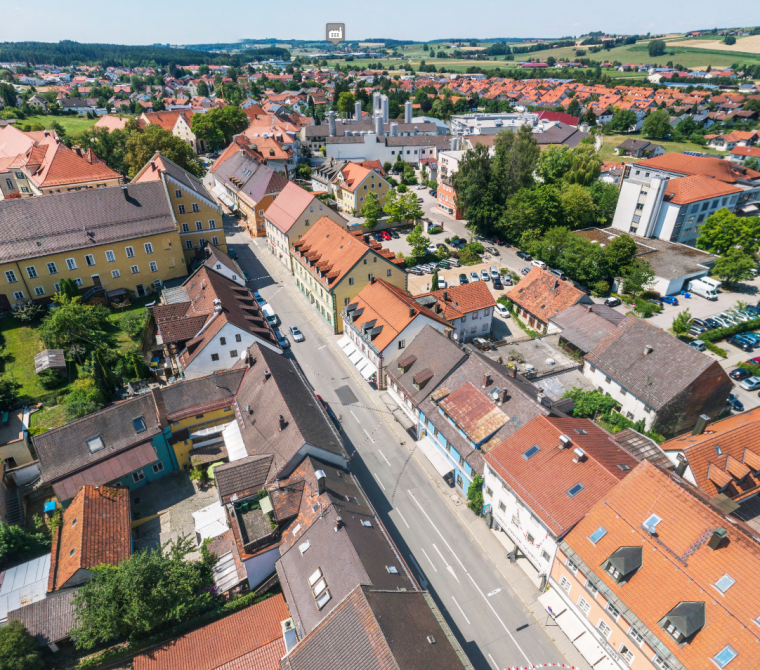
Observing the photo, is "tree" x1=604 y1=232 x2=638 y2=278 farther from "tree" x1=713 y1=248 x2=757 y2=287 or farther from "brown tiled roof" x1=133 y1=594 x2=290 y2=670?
"brown tiled roof" x1=133 y1=594 x2=290 y2=670

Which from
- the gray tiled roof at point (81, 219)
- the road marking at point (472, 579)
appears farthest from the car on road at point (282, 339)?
the road marking at point (472, 579)

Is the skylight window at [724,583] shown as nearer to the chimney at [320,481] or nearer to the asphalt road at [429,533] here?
the asphalt road at [429,533]

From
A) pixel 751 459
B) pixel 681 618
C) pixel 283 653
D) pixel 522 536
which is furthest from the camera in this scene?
pixel 751 459

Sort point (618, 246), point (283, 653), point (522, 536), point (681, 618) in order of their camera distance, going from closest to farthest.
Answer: point (681, 618) < point (283, 653) < point (522, 536) < point (618, 246)

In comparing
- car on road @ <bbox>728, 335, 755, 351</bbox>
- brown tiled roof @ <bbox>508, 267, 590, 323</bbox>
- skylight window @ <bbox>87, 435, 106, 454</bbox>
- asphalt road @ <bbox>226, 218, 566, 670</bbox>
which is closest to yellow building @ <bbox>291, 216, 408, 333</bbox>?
asphalt road @ <bbox>226, 218, 566, 670</bbox>

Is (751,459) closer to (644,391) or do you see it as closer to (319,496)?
(644,391)

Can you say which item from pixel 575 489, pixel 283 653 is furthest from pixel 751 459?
pixel 283 653
